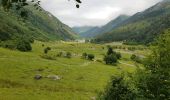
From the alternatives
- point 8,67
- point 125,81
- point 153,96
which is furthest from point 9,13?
point 8,67

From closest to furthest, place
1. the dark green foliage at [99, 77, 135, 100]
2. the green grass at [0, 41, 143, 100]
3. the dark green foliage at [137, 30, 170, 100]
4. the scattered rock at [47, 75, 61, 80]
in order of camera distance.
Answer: the dark green foliage at [137, 30, 170, 100]
the dark green foliage at [99, 77, 135, 100]
the green grass at [0, 41, 143, 100]
the scattered rock at [47, 75, 61, 80]

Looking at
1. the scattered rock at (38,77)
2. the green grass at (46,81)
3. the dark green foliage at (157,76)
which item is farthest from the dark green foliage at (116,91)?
the scattered rock at (38,77)

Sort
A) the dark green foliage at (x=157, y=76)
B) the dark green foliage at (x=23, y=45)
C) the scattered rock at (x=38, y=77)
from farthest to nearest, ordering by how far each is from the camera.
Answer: the dark green foliage at (x=23, y=45) → the scattered rock at (x=38, y=77) → the dark green foliage at (x=157, y=76)

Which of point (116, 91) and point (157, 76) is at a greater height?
point (157, 76)

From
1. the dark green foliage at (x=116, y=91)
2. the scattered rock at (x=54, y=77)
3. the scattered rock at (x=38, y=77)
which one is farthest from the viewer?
the scattered rock at (x=54, y=77)

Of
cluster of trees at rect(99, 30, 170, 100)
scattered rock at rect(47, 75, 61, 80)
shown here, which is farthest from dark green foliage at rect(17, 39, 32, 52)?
cluster of trees at rect(99, 30, 170, 100)

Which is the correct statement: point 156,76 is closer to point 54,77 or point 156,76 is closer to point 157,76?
point 157,76

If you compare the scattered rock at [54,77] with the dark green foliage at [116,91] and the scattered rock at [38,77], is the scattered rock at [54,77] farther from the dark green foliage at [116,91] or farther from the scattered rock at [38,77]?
the dark green foliage at [116,91]

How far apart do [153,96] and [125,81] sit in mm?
14002

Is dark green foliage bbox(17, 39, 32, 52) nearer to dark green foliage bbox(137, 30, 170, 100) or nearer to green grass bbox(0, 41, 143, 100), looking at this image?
green grass bbox(0, 41, 143, 100)

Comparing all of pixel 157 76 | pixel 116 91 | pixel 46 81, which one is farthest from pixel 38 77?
pixel 157 76

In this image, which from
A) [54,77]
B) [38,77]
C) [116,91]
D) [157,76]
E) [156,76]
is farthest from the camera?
[54,77]

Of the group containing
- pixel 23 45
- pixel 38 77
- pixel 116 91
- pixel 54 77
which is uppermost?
pixel 23 45

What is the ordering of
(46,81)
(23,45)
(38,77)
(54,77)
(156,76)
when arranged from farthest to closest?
(23,45), (54,77), (38,77), (46,81), (156,76)
